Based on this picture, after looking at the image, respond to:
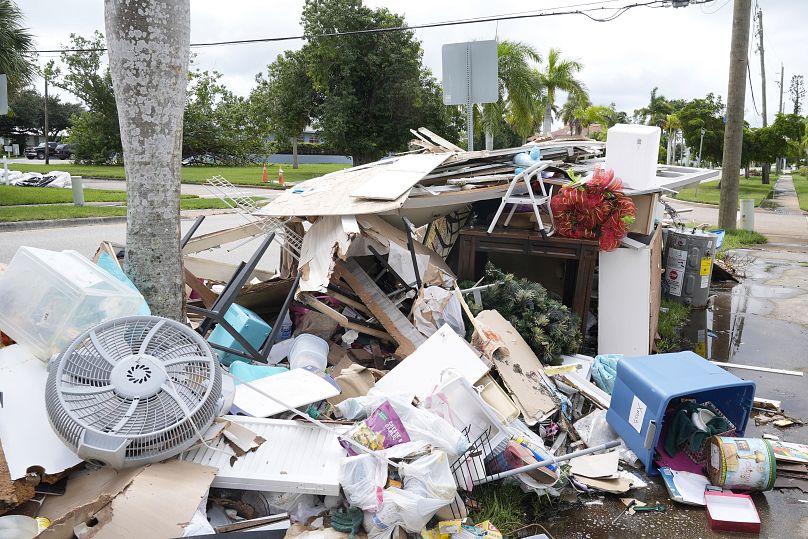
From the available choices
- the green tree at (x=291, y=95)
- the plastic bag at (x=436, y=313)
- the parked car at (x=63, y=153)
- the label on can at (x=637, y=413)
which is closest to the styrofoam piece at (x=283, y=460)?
the plastic bag at (x=436, y=313)

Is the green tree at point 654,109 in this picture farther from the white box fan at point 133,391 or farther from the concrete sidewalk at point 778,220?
the white box fan at point 133,391

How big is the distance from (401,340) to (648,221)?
259 cm

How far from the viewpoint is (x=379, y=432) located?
311cm

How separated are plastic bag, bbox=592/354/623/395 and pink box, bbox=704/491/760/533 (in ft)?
4.04

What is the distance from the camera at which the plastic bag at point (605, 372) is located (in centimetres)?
459

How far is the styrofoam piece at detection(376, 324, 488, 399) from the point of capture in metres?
3.84

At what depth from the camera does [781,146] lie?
32.6 metres

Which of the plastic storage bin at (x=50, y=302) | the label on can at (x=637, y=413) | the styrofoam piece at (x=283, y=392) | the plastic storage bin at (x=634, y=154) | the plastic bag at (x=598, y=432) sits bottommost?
the plastic bag at (x=598, y=432)

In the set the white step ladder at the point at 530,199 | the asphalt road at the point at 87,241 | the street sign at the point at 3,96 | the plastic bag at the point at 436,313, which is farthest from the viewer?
the street sign at the point at 3,96

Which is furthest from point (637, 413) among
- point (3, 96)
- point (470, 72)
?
point (3, 96)

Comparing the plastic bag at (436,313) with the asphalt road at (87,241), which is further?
the asphalt road at (87,241)

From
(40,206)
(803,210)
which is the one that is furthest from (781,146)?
(40,206)

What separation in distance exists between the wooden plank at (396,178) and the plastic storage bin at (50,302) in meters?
2.07

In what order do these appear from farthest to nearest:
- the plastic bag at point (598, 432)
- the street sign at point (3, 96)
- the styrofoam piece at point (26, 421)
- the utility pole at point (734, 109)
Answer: the utility pole at point (734, 109) → the street sign at point (3, 96) → the plastic bag at point (598, 432) → the styrofoam piece at point (26, 421)
